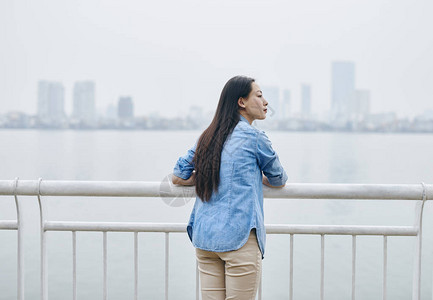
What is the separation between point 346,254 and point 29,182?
2008cm

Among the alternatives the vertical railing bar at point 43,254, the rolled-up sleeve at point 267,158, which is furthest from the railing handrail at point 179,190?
the rolled-up sleeve at point 267,158

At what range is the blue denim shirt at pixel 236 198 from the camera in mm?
1880

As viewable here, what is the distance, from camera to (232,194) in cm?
189

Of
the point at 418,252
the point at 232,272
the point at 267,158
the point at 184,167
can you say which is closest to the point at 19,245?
the point at 184,167

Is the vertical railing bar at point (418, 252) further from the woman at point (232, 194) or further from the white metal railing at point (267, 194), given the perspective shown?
the woman at point (232, 194)

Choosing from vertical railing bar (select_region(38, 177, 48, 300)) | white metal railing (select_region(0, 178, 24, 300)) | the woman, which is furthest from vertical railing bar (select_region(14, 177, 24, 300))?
the woman

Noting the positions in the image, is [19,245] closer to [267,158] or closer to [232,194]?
[232,194]

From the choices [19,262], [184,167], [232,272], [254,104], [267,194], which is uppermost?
[254,104]

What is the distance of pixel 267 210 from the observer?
93.3 ft

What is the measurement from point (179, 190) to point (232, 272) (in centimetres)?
54

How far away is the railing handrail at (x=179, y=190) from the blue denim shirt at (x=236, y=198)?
14.7 inches

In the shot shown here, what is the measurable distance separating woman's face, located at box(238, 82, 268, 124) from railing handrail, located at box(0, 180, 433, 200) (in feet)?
1.44

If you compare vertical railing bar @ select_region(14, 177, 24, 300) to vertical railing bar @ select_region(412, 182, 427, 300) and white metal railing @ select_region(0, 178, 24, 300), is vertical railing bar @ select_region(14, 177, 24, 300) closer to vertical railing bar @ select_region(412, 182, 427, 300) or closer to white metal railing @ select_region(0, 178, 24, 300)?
white metal railing @ select_region(0, 178, 24, 300)

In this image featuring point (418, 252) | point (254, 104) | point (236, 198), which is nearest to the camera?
point (236, 198)
